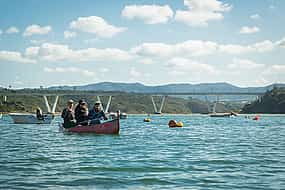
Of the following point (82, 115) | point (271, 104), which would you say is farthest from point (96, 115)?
point (271, 104)

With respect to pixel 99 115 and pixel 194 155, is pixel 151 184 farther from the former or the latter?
pixel 99 115

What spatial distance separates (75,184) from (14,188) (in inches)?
55.6

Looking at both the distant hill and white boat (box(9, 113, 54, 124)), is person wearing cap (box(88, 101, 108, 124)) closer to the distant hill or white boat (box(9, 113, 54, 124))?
white boat (box(9, 113, 54, 124))

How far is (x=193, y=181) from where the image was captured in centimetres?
1210

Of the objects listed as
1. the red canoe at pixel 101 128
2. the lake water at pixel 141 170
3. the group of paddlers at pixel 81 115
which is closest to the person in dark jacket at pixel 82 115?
the group of paddlers at pixel 81 115

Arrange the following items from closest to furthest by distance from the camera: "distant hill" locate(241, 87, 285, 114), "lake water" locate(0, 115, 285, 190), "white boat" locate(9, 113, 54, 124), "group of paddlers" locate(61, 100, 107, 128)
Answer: "lake water" locate(0, 115, 285, 190), "group of paddlers" locate(61, 100, 107, 128), "white boat" locate(9, 113, 54, 124), "distant hill" locate(241, 87, 285, 114)

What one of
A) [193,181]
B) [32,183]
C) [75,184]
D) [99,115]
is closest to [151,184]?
[193,181]

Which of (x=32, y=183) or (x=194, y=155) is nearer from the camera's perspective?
(x=32, y=183)

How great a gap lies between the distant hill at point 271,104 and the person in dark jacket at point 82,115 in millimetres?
145315

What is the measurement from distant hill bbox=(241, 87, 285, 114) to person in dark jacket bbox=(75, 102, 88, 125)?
145 meters

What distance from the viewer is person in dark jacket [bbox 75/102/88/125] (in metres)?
32.1

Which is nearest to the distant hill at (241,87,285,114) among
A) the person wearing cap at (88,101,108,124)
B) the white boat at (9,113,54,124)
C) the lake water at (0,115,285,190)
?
the white boat at (9,113,54,124)

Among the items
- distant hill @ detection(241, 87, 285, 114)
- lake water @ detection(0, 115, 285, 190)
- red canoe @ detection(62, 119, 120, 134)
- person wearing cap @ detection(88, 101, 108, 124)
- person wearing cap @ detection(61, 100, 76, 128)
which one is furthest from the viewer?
distant hill @ detection(241, 87, 285, 114)

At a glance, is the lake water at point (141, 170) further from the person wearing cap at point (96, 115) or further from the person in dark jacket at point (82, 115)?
the person in dark jacket at point (82, 115)
